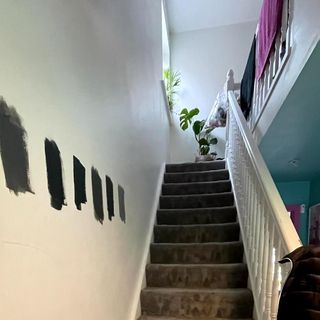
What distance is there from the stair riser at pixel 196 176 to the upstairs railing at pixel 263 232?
1.02m

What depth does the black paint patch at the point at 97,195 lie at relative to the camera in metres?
1.48

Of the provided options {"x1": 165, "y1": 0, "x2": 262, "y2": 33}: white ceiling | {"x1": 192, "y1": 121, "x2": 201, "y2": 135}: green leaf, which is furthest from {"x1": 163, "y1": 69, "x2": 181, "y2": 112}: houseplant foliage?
{"x1": 165, "y1": 0, "x2": 262, "y2": 33}: white ceiling

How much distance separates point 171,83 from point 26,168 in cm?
494

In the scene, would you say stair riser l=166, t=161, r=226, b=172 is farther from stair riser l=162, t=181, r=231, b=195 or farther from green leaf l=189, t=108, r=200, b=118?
green leaf l=189, t=108, r=200, b=118

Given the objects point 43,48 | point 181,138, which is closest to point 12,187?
point 43,48

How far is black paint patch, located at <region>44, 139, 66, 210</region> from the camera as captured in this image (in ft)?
3.46

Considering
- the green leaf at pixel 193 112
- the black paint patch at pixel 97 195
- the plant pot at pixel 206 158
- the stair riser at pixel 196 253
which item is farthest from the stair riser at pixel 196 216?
the green leaf at pixel 193 112

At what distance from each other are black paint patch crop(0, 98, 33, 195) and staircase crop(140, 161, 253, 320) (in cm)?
172

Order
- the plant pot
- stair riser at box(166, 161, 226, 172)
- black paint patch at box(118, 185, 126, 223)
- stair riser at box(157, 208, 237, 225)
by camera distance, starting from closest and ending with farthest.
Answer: black paint patch at box(118, 185, 126, 223)
stair riser at box(157, 208, 237, 225)
stair riser at box(166, 161, 226, 172)
the plant pot

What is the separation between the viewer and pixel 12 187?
846 millimetres

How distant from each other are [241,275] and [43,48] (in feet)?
6.76

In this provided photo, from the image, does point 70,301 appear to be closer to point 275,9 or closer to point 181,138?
point 275,9

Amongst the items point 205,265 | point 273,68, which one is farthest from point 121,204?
point 273,68

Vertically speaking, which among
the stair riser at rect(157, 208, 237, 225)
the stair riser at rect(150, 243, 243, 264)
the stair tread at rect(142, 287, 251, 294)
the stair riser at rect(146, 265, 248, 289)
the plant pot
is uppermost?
the plant pot
